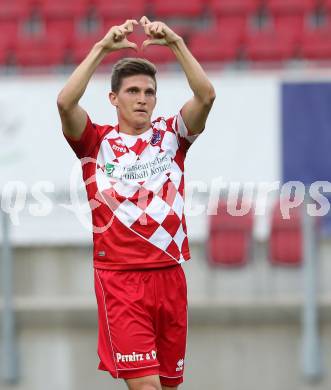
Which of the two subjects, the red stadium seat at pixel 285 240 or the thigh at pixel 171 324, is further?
the red stadium seat at pixel 285 240

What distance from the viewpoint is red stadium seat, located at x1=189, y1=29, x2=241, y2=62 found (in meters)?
9.80

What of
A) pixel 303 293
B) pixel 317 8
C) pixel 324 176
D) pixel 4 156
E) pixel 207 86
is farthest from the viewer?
pixel 317 8

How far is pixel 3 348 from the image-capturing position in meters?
5.98

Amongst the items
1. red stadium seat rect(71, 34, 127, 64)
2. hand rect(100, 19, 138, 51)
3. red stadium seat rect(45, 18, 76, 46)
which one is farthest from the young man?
red stadium seat rect(45, 18, 76, 46)

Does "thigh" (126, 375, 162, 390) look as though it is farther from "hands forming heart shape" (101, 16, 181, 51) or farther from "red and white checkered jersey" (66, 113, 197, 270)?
"hands forming heart shape" (101, 16, 181, 51)

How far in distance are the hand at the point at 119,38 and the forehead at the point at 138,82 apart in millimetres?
225

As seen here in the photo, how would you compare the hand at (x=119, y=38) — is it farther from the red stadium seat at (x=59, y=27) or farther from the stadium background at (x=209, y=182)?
the red stadium seat at (x=59, y=27)

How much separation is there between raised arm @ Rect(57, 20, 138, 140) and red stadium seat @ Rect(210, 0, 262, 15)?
7.19 metres

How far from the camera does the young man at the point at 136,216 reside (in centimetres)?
405

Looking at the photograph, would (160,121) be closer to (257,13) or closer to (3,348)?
(3,348)

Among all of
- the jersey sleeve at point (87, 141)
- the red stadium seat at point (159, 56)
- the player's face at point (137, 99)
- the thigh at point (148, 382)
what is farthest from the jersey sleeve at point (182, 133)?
the red stadium seat at point (159, 56)

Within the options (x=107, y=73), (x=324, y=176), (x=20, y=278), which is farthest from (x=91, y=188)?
(x=107, y=73)

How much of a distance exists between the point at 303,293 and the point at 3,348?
186 cm

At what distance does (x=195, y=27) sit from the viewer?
1103 centimetres
